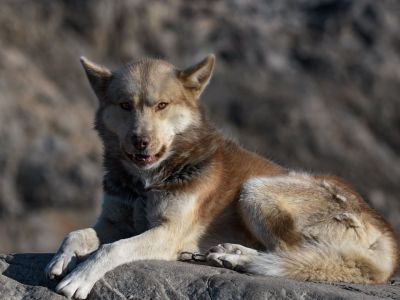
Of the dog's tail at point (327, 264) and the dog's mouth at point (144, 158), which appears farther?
the dog's mouth at point (144, 158)

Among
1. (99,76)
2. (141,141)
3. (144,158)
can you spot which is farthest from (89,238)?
(99,76)

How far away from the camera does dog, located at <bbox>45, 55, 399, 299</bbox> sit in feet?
27.3

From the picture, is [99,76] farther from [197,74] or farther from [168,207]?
[168,207]

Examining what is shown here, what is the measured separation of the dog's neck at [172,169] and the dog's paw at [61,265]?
974 mm

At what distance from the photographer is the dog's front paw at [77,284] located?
7668 mm

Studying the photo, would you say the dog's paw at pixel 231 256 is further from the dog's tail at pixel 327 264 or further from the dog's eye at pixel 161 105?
the dog's eye at pixel 161 105

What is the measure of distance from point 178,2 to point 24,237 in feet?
29.9

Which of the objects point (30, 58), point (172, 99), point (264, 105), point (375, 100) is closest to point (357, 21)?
point (375, 100)

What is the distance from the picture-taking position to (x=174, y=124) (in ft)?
29.2

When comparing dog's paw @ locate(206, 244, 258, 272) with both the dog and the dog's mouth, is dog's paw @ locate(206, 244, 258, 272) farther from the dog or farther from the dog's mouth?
the dog's mouth

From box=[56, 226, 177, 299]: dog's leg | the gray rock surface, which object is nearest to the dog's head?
box=[56, 226, 177, 299]: dog's leg

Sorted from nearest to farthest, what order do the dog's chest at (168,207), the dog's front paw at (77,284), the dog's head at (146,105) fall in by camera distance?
1. the dog's front paw at (77,284)
2. the dog's chest at (168,207)
3. the dog's head at (146,105)

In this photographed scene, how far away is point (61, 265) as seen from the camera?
26.0 feet

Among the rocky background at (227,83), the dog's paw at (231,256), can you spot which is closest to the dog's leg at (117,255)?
the dog's paw at (231,256)
